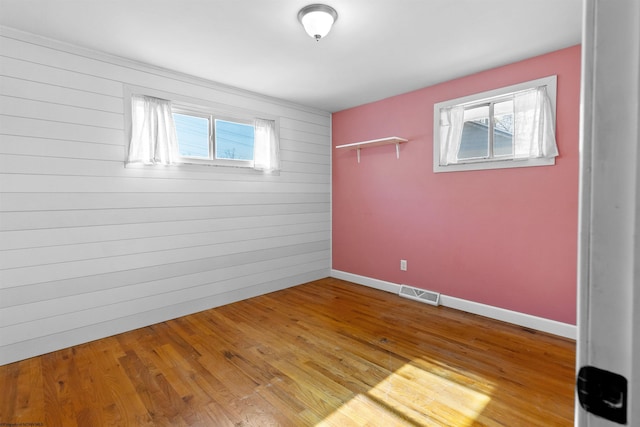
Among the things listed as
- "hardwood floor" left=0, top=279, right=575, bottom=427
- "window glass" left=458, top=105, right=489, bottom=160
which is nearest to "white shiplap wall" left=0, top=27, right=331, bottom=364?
"hardwood floor" left=0, top=279, right=575, bottom=427

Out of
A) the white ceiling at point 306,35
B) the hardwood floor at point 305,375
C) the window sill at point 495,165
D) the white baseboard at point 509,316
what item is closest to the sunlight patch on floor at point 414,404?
the hardwood floor at point 305,375

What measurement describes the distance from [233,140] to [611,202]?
12.9ft

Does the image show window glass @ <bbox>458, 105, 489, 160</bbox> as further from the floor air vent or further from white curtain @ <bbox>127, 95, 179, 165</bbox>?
white curtain @ <bbox>127, 95, 179, 165</bbox>

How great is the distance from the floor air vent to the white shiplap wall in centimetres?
188

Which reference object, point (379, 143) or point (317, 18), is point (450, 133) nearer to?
point (379, 143)

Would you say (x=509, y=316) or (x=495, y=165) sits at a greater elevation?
(x=495, y=165)

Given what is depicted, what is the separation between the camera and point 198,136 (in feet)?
11.9

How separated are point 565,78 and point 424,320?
8.70 ft

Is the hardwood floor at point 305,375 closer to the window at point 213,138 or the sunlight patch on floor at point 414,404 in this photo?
the sunlight patch on floor at point 414,404

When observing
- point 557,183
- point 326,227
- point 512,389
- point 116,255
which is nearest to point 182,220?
point 116,255

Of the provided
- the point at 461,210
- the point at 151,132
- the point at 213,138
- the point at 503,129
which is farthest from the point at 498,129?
the point at 151,132

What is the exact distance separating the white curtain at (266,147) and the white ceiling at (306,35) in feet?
2.20

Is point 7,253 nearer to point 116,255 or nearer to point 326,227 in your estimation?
point 116,255

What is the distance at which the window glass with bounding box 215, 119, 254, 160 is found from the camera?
3805 mm
